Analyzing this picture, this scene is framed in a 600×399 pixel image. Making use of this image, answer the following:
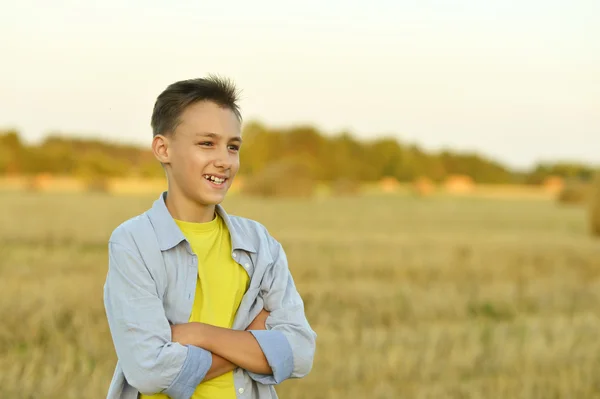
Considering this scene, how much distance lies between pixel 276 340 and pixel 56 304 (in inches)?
169

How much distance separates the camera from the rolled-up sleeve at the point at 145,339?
184 cm

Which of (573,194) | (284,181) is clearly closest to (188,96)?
(284,181)

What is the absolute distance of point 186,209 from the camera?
1.98 meters

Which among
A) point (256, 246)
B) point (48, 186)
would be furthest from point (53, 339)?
point (48, 186)

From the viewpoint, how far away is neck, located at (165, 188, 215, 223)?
1978mm

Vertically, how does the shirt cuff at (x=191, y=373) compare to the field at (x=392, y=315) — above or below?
above

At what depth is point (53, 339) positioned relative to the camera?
497 cm

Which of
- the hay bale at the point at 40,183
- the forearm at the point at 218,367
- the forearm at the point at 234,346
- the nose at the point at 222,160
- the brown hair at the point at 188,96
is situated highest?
the brown hair at the point at 188,96

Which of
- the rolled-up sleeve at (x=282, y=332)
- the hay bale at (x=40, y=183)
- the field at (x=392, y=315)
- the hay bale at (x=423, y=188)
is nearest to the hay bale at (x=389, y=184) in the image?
the hay bale at (x=423, y=188)

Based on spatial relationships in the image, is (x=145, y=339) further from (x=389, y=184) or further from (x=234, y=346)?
(x=389, y=184)

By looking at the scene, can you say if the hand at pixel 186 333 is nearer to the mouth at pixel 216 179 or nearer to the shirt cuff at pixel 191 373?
the shirt cuff at pixel 191 373

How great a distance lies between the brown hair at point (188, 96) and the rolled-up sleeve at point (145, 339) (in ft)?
1.12

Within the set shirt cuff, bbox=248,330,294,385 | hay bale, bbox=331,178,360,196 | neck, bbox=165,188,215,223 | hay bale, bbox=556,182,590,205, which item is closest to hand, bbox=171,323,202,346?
shirt cuff, bbox=248,330,294,385

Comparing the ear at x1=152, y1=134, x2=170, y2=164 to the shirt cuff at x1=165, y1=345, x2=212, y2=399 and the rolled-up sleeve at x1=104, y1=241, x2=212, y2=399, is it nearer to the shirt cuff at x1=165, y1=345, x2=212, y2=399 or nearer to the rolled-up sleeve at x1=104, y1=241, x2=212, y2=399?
the rolled-up sleeve at x1=104, y1=241, x2=212, y2=399
